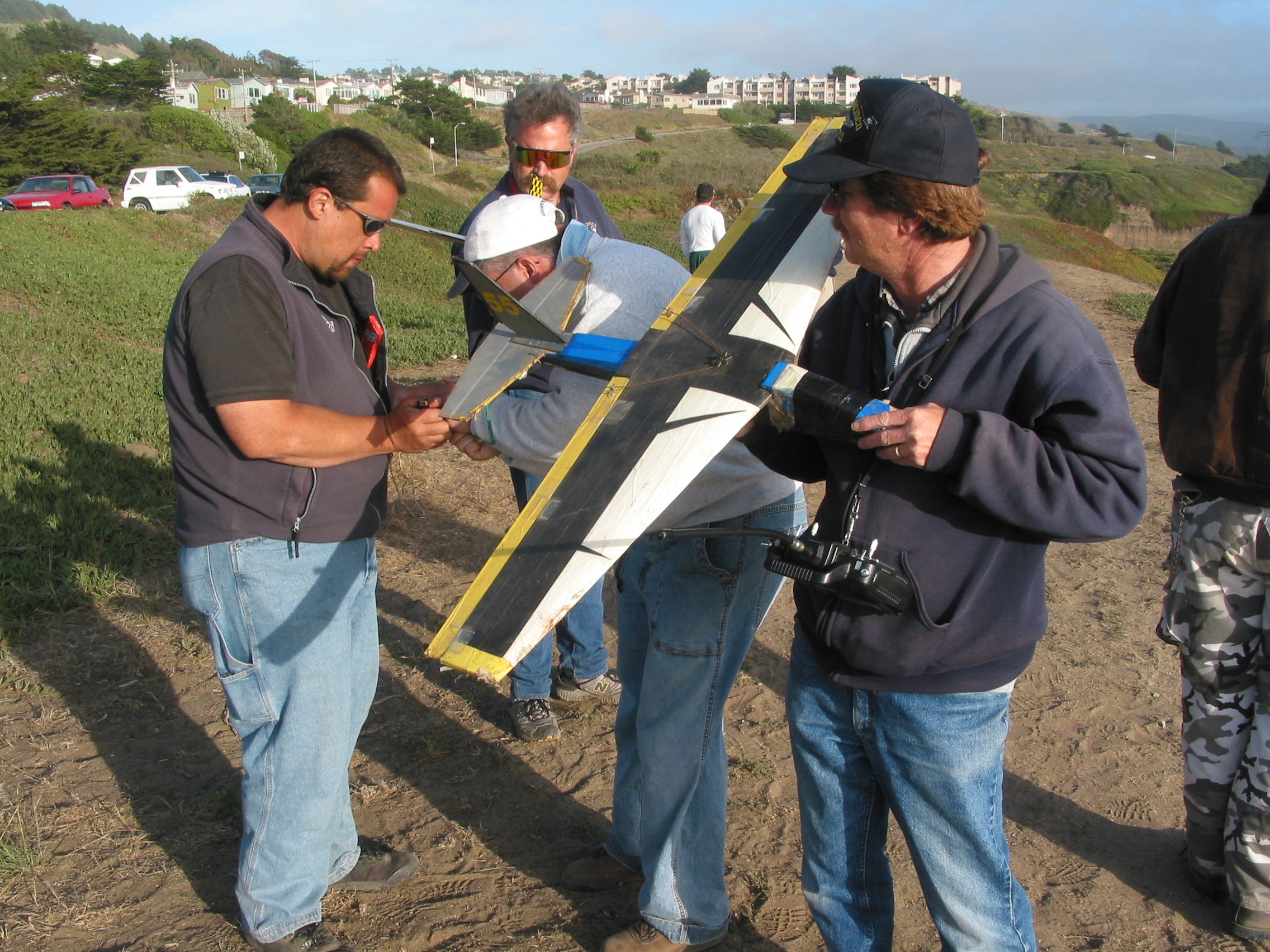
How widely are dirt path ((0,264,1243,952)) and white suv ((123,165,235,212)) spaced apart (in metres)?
26.8

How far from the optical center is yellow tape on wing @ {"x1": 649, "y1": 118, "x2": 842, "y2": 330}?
91.0 inches

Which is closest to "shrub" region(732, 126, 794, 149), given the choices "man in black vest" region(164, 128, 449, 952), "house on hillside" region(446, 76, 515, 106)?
"house on hillside" region(446, 76, 515, 106)

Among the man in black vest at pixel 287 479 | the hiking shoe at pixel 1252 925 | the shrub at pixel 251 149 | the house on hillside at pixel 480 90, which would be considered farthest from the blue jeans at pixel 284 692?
the house on hillside at pixel 480 90

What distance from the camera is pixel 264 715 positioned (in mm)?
2416

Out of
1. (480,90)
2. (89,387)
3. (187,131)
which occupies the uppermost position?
(480,90)

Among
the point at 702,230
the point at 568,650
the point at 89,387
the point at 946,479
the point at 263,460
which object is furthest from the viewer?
the point at 702,230

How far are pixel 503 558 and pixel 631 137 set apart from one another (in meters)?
86.4

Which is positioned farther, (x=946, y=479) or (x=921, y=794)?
(x=921, y=794)

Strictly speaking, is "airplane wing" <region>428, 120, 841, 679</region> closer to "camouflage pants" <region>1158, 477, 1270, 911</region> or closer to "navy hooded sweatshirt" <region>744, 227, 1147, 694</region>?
"navy hooded sweatshirt" <region>744, 227, 1147, 694</region>

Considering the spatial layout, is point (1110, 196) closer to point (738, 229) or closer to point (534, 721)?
point (534, 721)

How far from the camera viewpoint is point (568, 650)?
412cm

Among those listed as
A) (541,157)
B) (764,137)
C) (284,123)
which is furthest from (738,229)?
(764,137)

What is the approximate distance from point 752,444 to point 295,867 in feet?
5.87

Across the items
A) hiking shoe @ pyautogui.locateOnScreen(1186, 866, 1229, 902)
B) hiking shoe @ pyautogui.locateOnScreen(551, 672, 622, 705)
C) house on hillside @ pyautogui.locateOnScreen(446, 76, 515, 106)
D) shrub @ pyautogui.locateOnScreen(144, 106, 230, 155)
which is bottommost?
hiking shoe @ pyautogui.locateOnScreen(551, 672, 622, 705)
